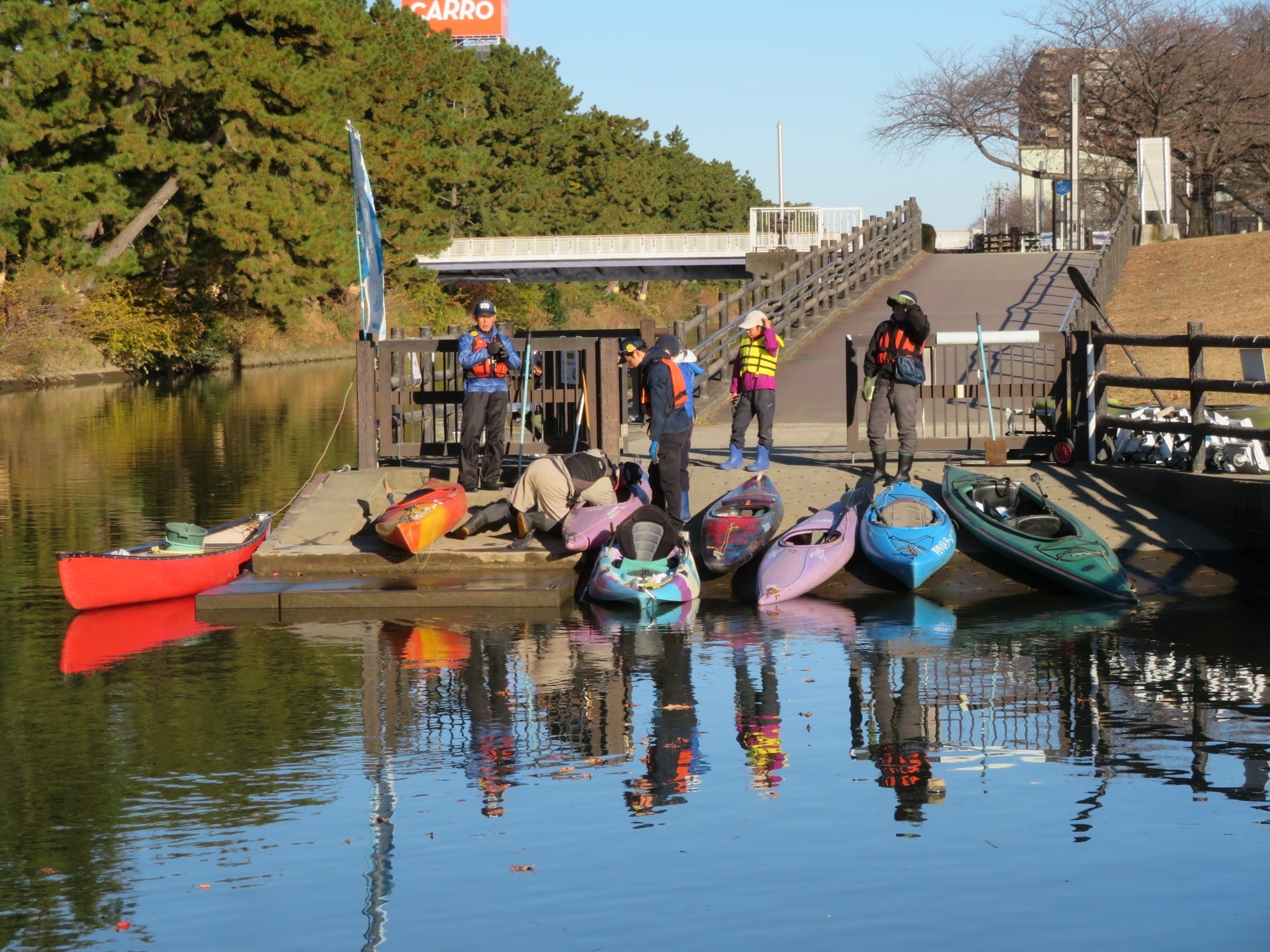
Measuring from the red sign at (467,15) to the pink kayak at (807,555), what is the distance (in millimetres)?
98652

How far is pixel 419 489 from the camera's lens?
15602 millimetres

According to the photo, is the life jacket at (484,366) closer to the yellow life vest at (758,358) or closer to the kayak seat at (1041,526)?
the yellow life vest at (758,358)

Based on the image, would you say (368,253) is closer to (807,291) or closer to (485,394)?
(485,394)

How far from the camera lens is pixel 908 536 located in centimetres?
1412

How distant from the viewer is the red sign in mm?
108500

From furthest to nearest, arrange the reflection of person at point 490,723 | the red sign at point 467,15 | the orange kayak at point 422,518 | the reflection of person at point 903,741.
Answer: the red sign at point 467,15 < the orange kayak at point 422,518 < the reflection of person at point 490,723 < the reflection of person at point 903,741

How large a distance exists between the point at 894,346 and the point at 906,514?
192 cm

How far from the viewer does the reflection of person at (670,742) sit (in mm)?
8477

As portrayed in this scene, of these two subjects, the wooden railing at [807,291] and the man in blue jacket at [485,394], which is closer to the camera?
the man in blue jacket at [485,394]

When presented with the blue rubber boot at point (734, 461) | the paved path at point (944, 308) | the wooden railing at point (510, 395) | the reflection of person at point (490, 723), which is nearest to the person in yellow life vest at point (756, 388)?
the blue rubber boot at point (734, 461)

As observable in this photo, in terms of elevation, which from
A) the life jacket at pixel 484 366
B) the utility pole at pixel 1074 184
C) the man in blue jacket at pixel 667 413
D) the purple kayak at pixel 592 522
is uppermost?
the utility pole at pixel 1074 184

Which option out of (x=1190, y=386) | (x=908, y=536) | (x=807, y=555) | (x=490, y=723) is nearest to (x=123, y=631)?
(x=490, y=723)

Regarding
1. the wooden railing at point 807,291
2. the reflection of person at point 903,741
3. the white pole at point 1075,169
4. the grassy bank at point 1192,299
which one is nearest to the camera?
the reflection of person at point 903,741

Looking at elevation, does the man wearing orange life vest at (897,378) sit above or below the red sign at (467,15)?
below
